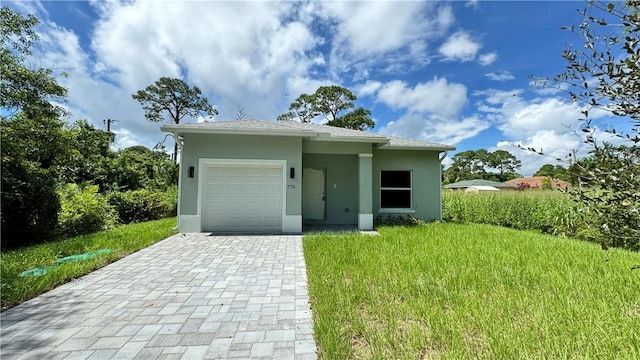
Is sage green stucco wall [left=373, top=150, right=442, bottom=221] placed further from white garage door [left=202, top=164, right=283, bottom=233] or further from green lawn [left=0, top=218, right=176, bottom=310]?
green lawn [left=0, top=218, right=176, bottom=310]

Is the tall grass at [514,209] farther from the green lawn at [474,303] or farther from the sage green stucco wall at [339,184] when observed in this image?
the sage green stucco wall at [339,184]

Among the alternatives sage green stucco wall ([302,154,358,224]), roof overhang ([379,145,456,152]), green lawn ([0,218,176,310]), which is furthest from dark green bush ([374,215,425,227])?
green lawn ([0,218,176,310])

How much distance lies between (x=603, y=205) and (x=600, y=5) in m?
1.38

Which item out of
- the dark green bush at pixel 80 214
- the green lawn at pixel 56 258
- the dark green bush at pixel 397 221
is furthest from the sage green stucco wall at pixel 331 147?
the dark green bush at pixel 80 214

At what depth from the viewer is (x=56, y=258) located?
582 centimetres

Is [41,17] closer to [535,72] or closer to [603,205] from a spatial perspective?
[535,72]

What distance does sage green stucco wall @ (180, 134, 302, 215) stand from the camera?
8.81 meters

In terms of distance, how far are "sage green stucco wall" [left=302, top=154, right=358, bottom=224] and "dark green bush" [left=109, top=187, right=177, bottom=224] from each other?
7317mm

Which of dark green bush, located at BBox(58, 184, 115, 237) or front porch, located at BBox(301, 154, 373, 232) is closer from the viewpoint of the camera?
dark green bush, located at BBox(58, 184, 115, 237)

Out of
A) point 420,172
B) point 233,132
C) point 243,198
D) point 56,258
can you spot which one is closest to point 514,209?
point 420,172

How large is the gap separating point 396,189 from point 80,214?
38.0 ft

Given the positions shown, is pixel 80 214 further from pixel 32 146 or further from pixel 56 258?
pixel 56 258

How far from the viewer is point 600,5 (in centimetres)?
186

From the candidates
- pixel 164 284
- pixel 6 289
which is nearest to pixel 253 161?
pixel 164 284
